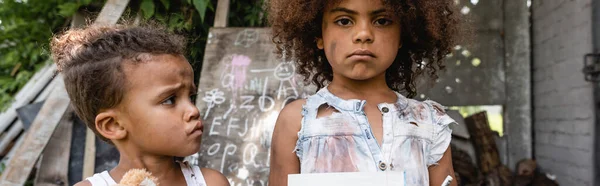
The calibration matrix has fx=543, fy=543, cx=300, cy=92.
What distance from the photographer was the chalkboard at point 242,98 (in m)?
3.16

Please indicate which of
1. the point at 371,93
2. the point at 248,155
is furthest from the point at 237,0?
the point at 371,93

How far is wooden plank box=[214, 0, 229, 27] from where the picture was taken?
3.67m

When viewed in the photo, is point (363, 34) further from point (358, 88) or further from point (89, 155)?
point (89, 155)

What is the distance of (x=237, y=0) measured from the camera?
3.83 m

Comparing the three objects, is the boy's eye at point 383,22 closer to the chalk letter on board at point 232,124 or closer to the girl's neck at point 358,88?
the girl's neck at point 358,88

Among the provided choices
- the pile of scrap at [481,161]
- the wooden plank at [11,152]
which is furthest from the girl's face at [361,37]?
the pile of scrap at [481,161]

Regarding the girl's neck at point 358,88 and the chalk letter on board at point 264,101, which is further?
the chalk letter on board at point 264,101

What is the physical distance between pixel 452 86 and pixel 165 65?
302 cm

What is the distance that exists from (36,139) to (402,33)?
7.18 ft

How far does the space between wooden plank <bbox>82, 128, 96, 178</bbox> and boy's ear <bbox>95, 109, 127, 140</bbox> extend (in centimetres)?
198

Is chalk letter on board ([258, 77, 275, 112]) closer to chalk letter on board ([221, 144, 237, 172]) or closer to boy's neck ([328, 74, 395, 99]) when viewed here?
chalk letter on board ([221, 144, 237, 172])

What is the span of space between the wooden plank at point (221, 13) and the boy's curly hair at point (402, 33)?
65.7 inches

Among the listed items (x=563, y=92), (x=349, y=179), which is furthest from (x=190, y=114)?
(x=563, y=92)

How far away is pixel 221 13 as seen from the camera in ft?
12.1
